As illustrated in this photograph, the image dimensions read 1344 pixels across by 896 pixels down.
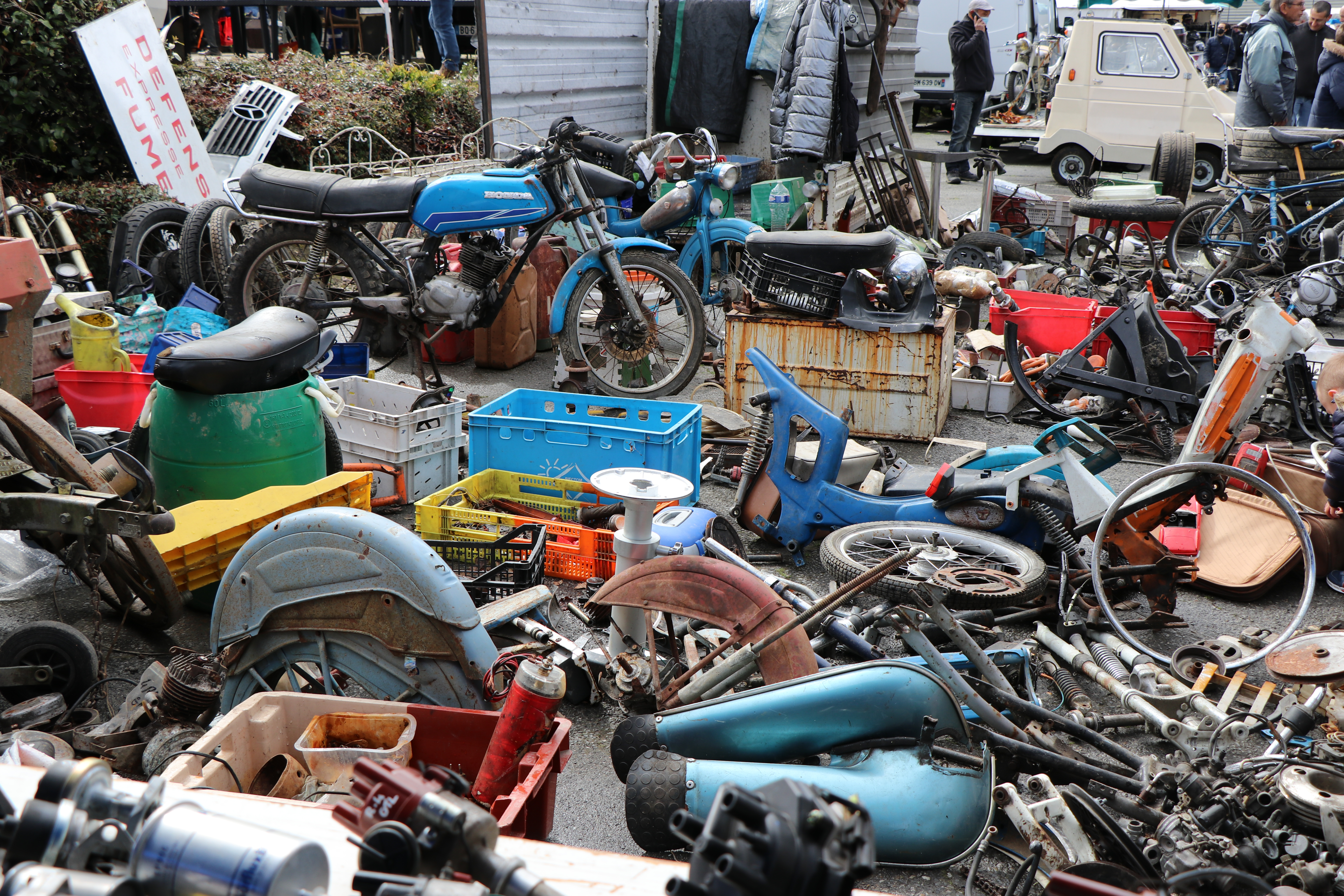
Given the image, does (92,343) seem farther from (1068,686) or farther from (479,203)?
(1068,686)

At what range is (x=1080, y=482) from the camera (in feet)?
14.1

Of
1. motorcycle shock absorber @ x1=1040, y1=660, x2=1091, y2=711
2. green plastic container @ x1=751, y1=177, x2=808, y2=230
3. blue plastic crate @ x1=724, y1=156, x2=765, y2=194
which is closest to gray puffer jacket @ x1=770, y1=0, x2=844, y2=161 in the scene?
blue plastic crate @ x1=724, y1=156, x2=765, y2=194

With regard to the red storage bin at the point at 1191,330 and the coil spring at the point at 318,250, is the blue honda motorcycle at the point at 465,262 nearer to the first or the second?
the coil spring at the point at 318,250

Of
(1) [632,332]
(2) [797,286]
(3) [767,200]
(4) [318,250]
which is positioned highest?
(3) [767,200]

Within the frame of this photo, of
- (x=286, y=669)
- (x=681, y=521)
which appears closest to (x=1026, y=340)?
(x=681, y=521)

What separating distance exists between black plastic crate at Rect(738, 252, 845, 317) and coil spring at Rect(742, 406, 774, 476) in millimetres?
1474

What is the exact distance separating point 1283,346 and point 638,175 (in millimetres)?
6382

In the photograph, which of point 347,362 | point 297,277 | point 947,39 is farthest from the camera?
point 947,39

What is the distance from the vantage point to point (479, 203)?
20.5 ft

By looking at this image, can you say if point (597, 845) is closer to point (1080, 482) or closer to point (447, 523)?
point (447, 523)

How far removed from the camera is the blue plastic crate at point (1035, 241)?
426 inches

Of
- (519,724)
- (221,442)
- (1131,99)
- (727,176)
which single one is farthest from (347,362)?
(1131,99)

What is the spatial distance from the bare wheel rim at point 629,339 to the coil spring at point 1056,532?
2.69m

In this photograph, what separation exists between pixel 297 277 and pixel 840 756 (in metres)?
5.33
